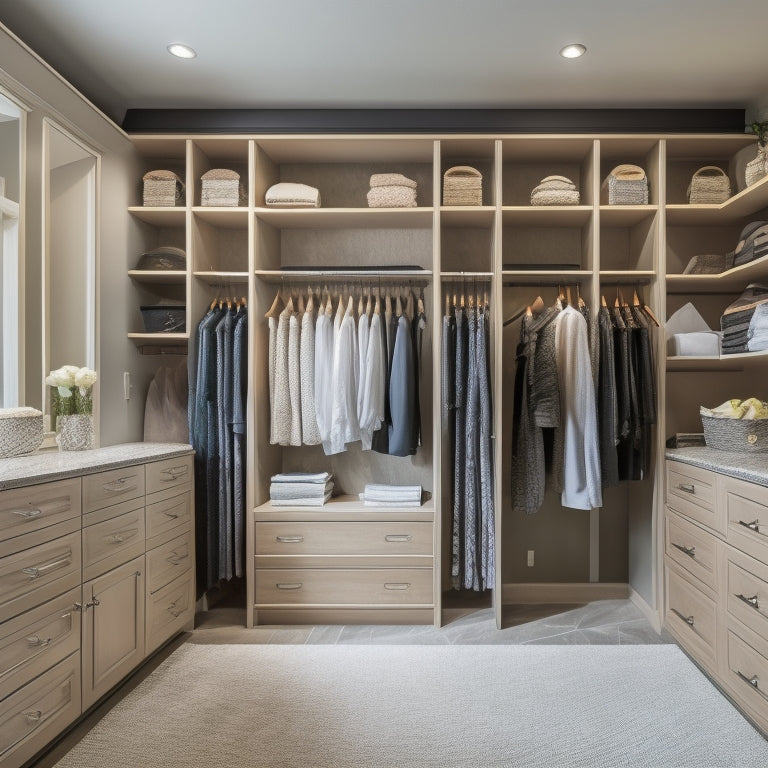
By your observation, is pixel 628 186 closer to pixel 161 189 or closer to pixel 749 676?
pixel 749 676

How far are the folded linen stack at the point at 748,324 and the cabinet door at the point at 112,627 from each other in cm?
293

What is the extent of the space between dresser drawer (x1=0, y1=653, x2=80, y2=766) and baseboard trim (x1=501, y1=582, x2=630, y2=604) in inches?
90.6

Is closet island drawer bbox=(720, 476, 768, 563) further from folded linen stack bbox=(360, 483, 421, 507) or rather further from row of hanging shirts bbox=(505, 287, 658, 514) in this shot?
folded linen stack bbox=(360, 483, 421, 507)

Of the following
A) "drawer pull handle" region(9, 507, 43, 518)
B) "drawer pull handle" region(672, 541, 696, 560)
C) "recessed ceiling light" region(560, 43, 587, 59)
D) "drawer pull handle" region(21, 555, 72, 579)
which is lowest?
"drawer pull handle" region(672, 541, 696, 560)

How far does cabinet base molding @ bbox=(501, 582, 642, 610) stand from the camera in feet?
11.0

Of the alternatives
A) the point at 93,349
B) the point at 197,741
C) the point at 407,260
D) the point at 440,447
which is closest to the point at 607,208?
the point at 407,260

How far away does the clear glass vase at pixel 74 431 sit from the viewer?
8.05 ft

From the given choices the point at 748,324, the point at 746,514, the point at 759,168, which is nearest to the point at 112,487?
the point at 746,514

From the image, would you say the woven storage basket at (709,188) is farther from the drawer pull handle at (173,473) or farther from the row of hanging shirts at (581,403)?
the drawer pull handle at (173,473)

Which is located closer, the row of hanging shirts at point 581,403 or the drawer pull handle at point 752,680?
the drawer pull handle at point 752,680

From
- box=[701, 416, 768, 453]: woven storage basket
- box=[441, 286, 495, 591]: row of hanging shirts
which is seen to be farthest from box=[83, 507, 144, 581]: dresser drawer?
box=[701, 416, 768, 453]: woven storage basket

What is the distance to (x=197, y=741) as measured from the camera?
6.51 feet

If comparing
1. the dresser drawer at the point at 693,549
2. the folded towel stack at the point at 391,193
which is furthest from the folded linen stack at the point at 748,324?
the folded towel stack at the point at 391,193

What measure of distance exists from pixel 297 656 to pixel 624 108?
3316 mm
